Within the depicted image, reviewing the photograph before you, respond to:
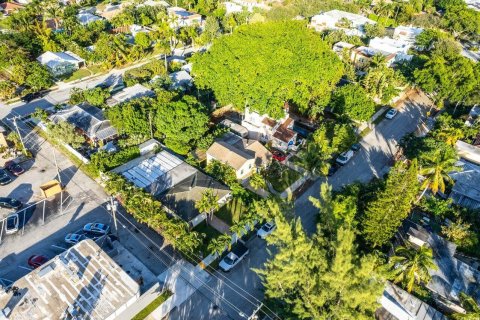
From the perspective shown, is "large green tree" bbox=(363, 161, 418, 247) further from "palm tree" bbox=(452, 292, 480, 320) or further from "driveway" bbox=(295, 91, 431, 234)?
"palm tree" bbox=(452, 292, 480, 320)

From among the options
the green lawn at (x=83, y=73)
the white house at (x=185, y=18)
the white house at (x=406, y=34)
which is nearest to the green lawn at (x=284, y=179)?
the green lawn at (x=83, y=73)

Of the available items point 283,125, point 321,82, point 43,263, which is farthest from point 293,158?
point 43,263

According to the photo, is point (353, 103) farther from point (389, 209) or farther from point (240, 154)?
point (389, 209)

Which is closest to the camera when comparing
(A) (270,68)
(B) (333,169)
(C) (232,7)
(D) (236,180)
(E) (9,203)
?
(E) (9,203)


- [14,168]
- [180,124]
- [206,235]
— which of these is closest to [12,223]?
[14,168]

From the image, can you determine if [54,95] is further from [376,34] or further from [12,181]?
[376,34]
